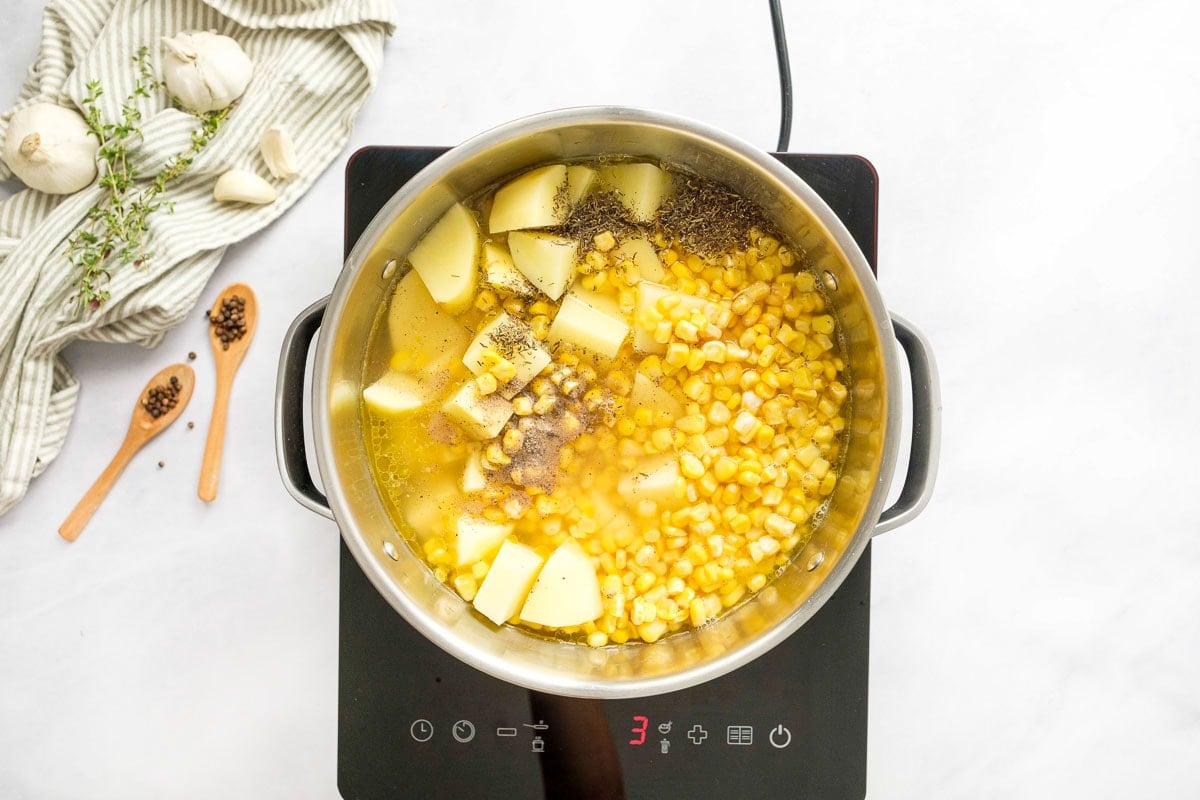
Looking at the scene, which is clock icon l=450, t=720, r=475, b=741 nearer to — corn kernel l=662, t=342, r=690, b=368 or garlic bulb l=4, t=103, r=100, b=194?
corn kernel l=662, t=342, r=690, b=368

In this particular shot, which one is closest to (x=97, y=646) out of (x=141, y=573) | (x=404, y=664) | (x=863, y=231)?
(x=141, y=573)

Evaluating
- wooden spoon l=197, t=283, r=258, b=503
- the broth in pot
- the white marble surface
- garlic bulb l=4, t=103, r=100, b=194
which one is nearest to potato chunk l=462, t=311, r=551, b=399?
the broth in pot

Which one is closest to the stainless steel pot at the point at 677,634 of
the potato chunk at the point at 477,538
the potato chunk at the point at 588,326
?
the potato chunk at the point at 477,538

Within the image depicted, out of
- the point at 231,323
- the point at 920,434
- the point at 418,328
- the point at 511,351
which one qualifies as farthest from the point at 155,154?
the point at 920,434

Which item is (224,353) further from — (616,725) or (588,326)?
(616,725)

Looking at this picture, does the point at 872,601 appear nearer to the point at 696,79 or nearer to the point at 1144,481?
the point at 1144,481

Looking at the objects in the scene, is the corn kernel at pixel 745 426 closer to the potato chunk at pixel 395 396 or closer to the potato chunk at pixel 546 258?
the potato chunk at pixel 546 258
